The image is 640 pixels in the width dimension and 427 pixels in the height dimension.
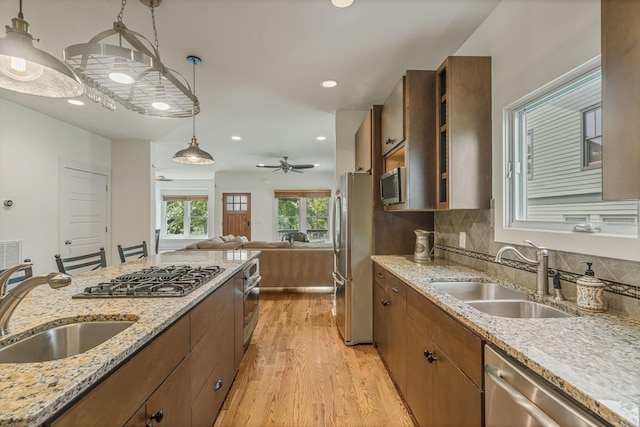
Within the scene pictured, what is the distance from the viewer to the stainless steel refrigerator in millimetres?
2859

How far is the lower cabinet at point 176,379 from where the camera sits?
30.1 inches

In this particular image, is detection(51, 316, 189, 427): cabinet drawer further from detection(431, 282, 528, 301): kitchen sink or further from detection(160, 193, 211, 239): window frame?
detection(160, 193, 211, 239): window frame

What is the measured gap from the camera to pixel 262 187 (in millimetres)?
8688

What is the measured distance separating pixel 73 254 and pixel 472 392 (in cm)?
523

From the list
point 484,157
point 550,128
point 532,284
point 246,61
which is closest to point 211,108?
point 246,61

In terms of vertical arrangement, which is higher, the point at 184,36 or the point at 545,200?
the point at 184,36

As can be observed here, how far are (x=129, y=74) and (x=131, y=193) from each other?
426cm

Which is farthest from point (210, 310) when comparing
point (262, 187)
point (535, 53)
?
point (262, 187)

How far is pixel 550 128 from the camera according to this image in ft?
5.39

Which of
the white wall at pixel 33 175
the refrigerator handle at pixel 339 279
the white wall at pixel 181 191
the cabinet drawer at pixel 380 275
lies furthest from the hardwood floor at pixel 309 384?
the white wall at pixel 181 191

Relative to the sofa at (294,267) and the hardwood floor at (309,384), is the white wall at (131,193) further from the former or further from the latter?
the hardwood floor at (309,384)

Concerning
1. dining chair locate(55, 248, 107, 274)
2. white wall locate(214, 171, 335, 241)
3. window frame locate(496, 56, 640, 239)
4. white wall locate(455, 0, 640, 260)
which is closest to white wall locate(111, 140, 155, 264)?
dining chair locate(55, 248, 107, 274)

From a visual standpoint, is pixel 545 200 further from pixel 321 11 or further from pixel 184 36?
pixel 184 36

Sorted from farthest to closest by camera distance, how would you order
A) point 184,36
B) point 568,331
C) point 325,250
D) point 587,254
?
point 325,250 < point 184,36 < point 587,254 < point 568,331
